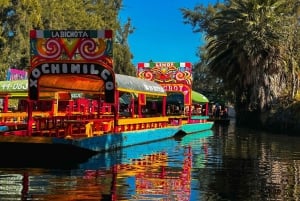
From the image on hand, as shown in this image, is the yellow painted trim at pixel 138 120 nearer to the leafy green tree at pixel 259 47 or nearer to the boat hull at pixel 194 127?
the boat hull at pixel 194 127

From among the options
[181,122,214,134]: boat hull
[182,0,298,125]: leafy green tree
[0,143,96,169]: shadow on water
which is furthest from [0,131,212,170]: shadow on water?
[182,0,298,125]: leafy green tree

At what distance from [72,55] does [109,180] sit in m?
6.80

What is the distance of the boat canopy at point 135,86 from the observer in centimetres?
2338

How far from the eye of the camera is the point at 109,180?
14508 mm

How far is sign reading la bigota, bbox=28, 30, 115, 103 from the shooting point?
64.4ft

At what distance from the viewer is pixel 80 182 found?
14078mm

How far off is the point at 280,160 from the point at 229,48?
29172mm

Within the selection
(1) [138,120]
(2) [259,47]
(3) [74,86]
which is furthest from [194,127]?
(3) [74,86]

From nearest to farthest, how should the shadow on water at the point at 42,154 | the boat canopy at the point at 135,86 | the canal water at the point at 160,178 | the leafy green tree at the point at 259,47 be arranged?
the canal water at the point at 160,178, the shadow on water at the point at 42,154, the boat canopy at the point at 135,86, the leafy green tree at the point at 259,47

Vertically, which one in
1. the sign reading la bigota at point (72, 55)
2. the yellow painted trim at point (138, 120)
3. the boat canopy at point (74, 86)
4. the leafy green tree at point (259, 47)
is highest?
the leafy green tree at point (259, 47)

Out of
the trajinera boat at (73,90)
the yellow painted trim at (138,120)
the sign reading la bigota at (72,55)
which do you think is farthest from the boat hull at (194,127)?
the sign reading la bigota at (72,55)

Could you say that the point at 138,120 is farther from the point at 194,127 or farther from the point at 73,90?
the point at 194,127

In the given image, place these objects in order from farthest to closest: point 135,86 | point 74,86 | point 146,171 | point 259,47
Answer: point 259,47 → point 135,86 → point 74,86 → point 146,171

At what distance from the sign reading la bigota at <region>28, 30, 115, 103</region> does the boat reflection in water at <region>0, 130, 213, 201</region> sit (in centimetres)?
271
